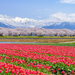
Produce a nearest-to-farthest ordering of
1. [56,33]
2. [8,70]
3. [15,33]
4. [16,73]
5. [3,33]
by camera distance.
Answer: [16,73] < [8,70] < [3,33] < [15,33] < [56,33]

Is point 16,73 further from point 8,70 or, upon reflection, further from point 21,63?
point 21,63

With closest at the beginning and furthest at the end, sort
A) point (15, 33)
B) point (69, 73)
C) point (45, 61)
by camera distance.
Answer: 1. point (69, 73)
2. point (45, 61)
3. point (15, 33)

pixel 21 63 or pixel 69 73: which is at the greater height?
pixel 21 63

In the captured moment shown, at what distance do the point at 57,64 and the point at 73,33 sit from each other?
133 meters

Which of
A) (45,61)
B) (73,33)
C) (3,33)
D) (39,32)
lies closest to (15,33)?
(3,33)

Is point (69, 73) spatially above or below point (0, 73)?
below

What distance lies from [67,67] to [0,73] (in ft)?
15.0

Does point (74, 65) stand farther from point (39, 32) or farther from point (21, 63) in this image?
point (39, 32)

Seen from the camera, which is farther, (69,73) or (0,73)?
(69,73)

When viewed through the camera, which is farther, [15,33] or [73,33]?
[73,33]

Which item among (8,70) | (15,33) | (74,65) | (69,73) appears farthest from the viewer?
(15,33)

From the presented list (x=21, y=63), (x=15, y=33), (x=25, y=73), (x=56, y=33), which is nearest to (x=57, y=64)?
(x=21, y=63)

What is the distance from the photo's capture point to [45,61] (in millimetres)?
9844

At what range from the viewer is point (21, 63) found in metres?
8.94
